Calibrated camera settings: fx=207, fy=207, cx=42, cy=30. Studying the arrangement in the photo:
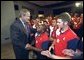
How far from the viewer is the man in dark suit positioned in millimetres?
3025

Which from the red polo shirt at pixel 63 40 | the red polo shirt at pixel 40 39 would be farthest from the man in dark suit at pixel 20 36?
the red polo shirt at pixel 63 40

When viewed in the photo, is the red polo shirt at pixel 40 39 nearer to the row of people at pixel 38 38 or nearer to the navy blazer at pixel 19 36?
the row of people at pixel 38 38

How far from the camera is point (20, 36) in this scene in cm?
302

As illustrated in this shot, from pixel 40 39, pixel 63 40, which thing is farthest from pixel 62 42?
pixel 40 39

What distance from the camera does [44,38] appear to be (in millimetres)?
3168

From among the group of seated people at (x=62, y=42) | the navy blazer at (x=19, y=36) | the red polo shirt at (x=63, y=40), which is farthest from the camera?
the navy blazer at (x=19, y=36)

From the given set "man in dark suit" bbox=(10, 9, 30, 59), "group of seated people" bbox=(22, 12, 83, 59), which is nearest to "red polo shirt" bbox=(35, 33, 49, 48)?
"group of seated people" bbox=(22, 12, 83, 59)

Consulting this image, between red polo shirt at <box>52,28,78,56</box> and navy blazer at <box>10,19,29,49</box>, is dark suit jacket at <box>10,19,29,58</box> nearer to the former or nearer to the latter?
navy blazer at <box>10,19,29,49</box>

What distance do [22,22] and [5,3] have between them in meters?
5.77

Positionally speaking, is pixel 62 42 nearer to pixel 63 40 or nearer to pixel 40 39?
pixel 63 40

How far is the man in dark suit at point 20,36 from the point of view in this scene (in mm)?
3025

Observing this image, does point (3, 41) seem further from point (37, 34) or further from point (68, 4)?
point (68, 4)

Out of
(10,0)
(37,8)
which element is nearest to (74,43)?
(10,0)

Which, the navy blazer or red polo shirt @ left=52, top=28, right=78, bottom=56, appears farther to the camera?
the navy blazer
